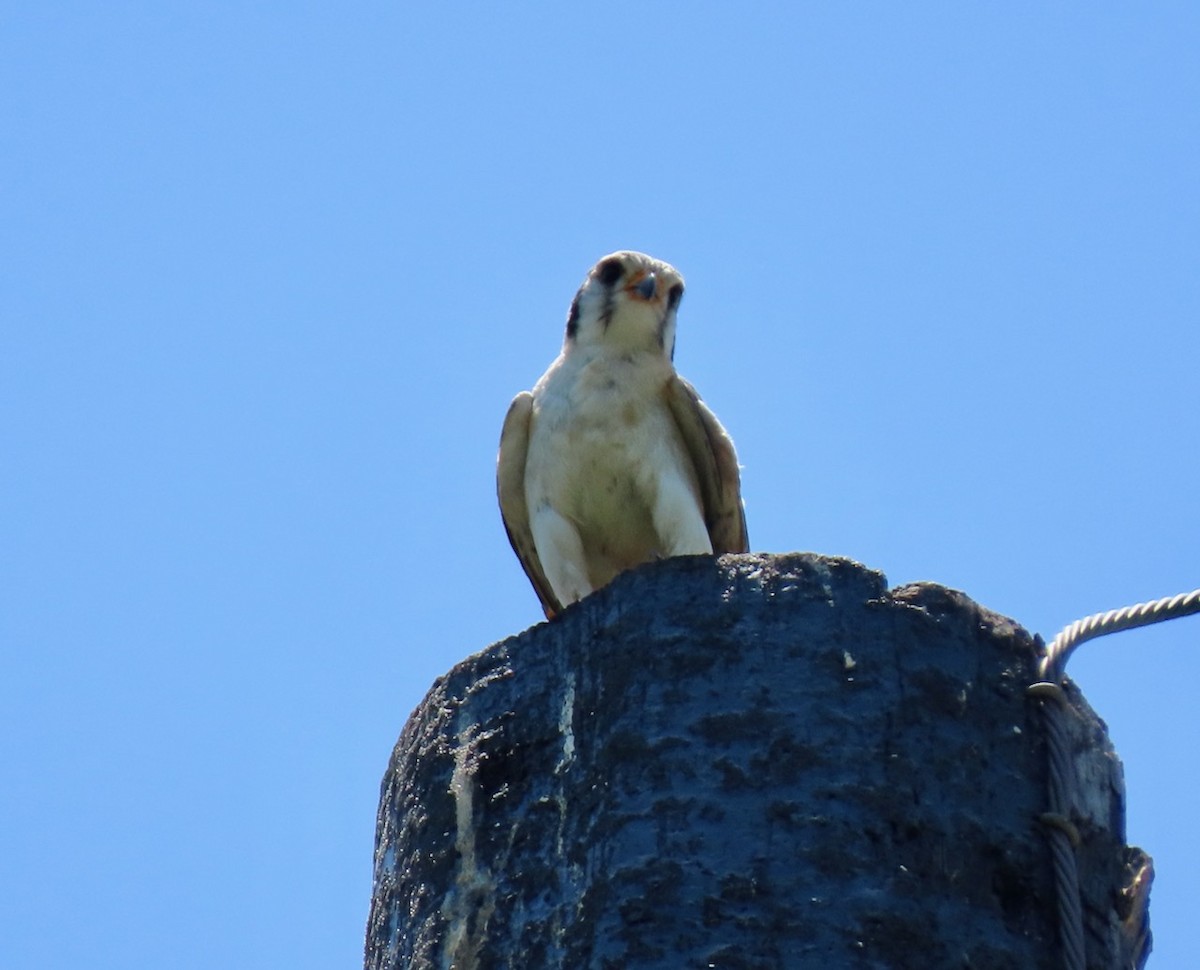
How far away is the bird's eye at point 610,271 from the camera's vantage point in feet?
27.3

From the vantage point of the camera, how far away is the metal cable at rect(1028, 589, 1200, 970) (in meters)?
4.19

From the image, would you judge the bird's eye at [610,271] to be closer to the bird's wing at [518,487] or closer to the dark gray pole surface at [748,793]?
the bird's wing at [518,487]

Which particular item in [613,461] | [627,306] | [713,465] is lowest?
[613,461]

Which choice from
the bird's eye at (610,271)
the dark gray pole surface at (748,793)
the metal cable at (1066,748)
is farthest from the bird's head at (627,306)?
the metal cable at (1066,748)

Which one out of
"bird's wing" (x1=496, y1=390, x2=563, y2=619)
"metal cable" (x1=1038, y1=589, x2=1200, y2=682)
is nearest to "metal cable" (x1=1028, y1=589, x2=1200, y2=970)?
"metal cable" (x1=1038, y1=589, x2=1200, y2=682)

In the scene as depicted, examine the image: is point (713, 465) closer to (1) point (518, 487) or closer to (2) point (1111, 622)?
(1) point (518, 487)

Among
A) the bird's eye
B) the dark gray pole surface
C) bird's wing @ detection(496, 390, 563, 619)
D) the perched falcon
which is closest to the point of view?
the dark gray pole surface

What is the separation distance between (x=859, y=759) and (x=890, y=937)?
0.43 meters

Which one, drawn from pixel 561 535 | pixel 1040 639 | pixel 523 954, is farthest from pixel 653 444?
pixel 523 954

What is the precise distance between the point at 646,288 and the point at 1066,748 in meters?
4.10

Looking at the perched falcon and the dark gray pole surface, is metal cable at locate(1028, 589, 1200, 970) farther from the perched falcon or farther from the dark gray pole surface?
the perched falcon

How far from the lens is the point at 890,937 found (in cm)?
399

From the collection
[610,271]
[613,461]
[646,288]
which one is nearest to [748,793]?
[613,461]

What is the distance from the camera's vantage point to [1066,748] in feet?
14.7
